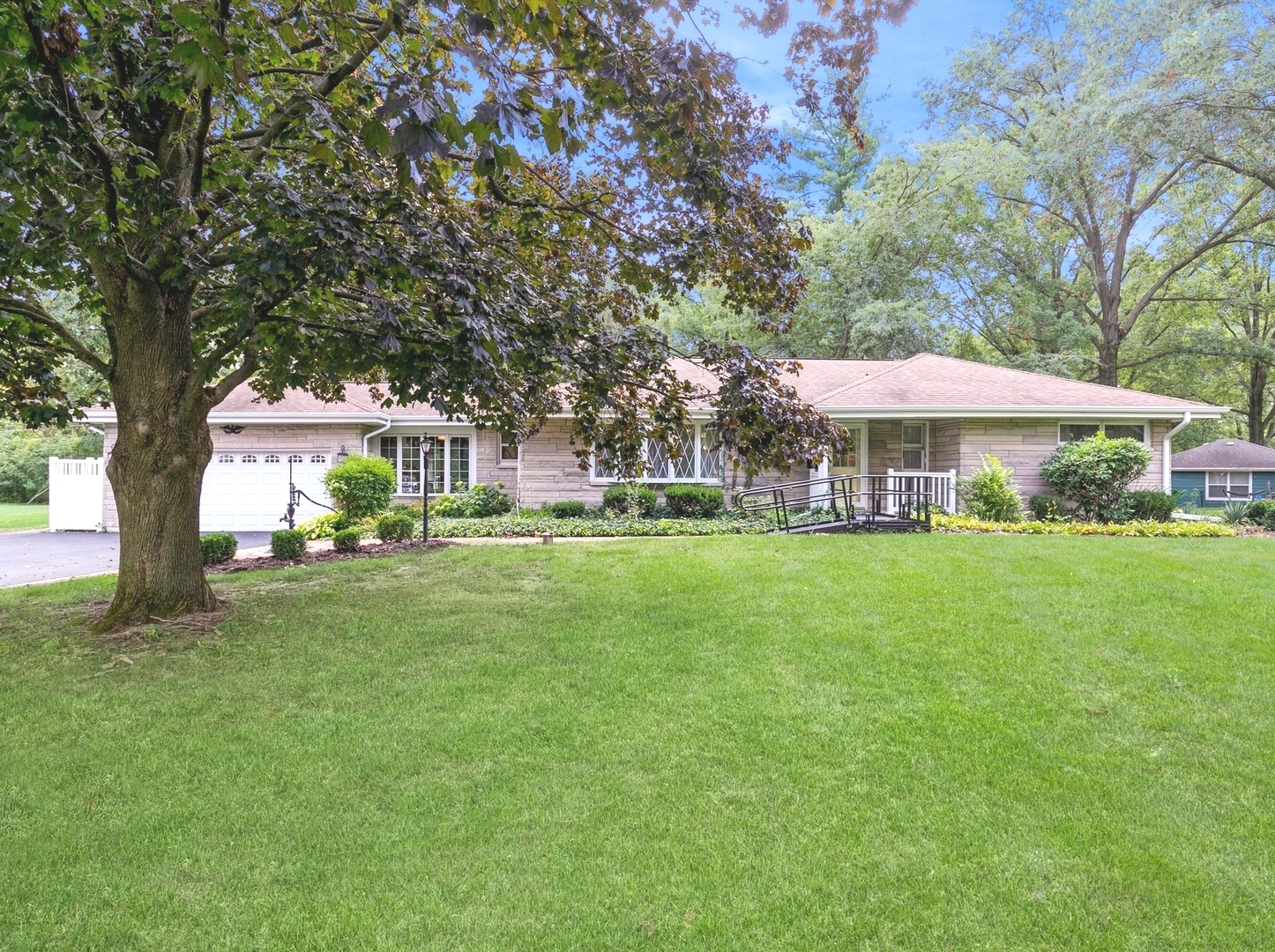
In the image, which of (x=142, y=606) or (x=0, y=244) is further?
(x=142, y=606)

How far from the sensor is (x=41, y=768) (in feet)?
11.1

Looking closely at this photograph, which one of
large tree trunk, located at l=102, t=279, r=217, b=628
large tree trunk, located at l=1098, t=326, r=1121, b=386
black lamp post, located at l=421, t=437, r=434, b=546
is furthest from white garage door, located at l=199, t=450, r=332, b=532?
large tree trunk, located at l=1098, t=326, r=1121, b=386

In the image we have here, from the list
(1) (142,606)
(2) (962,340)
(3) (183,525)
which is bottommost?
(1) (142,606)

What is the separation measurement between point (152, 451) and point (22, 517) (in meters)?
21.0

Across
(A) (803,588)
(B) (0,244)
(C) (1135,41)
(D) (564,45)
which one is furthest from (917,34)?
(C) (1135,41)

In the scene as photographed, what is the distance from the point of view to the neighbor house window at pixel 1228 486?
20500 millimetres

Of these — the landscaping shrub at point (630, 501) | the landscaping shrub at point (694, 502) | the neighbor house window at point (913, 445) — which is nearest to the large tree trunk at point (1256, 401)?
the neighbor house window at point (913, 445)

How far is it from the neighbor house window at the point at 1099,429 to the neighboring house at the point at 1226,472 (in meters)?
8.80

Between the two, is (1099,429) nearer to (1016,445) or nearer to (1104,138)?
(1016,445)

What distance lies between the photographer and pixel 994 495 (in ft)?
38.9

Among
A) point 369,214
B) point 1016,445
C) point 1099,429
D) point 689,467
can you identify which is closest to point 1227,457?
point 1099,429

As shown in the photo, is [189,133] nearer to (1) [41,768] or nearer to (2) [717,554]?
(1) [41,768]

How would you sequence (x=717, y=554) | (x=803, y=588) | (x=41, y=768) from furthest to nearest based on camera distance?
(x=717, y=554), (x=803, y=588), (x=41, y=768)

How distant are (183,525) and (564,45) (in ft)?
16.7
